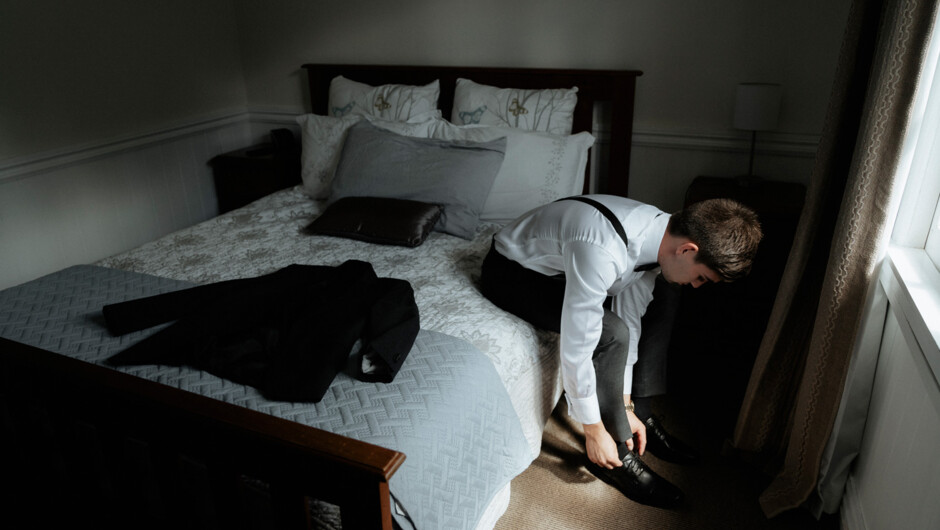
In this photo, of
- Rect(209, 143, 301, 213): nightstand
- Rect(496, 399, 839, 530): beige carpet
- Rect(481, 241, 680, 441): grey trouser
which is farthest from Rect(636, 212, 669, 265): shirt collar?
Rect(209, 143, 301, 213): nightstand

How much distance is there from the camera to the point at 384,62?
3037 mm

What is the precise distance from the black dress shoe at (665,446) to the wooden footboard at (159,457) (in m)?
1.27

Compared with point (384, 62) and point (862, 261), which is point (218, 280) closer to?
point (384, 62)

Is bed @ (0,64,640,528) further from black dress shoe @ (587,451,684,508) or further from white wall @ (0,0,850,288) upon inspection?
black dress shoe @ (587,451,684,508)

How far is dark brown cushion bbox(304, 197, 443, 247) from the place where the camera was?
6.93 ft

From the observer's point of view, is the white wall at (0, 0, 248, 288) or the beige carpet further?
the white wall at (0, 0, 248, 288)

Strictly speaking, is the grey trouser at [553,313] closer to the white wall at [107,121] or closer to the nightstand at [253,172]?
the nightstand at [253,172]

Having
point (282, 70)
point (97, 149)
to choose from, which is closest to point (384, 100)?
point (282, 70)

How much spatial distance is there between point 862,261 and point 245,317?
1520 millimetres

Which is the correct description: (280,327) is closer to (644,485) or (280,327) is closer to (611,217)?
(611,217)

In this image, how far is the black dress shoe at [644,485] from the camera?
5.75 ft

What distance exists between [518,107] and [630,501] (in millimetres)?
1570

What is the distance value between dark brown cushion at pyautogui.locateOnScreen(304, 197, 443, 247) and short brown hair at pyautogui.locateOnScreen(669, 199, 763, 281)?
96 cm

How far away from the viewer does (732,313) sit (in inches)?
87.5
